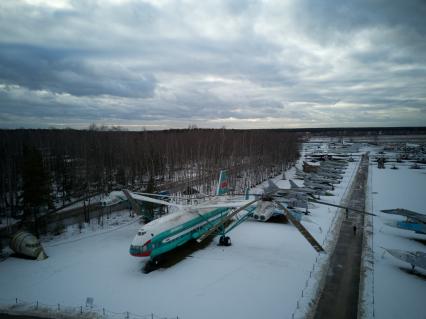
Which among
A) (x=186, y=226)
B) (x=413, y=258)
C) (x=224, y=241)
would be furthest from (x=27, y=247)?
(x=413, y=258)

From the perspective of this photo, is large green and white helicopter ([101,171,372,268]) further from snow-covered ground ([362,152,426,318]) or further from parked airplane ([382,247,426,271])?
parked airplane ([382,247,426,271])

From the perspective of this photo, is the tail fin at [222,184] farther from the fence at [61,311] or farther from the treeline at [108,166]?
the fence at [61,311]

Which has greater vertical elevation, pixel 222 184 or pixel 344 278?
pixel 222 184

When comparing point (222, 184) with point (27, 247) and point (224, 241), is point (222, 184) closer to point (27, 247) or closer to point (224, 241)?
point (224, 241)

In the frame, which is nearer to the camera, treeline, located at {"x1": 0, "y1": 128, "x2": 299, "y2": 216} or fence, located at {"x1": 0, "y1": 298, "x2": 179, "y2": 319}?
fence, located at {"x1": 0, "y1": 298, "x2": 179, "y2": 319}

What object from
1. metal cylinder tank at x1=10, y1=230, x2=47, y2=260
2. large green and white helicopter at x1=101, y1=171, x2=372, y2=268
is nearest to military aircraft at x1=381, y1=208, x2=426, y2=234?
Answer: large green and white helicopter at x1=101, y1=171, x2=372, y2=268

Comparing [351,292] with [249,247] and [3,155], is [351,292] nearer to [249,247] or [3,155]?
[249,247]

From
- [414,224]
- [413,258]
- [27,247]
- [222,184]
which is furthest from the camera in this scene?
[222,184]
